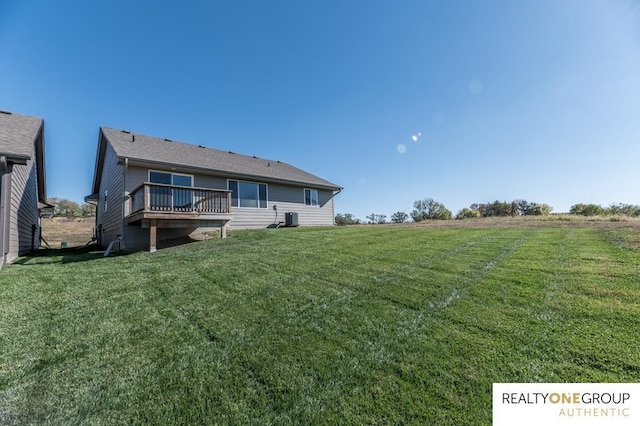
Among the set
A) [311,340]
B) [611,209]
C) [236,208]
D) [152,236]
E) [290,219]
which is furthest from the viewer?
[611,209]

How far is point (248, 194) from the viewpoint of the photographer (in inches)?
478

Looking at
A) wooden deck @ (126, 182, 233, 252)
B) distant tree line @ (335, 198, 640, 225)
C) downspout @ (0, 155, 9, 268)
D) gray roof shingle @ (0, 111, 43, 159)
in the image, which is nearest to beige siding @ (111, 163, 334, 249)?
wooden deck @ (126, 182, 233, 252)

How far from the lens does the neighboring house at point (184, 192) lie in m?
8.49

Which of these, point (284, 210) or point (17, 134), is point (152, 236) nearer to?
point (17, 134)

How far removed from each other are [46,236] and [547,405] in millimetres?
25632

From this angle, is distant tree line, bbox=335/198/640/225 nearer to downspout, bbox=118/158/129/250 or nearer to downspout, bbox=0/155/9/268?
downspout, bbox=118/158/129/250

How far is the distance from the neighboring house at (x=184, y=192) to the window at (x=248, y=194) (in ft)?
0.15

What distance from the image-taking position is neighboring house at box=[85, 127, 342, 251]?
8.49 m

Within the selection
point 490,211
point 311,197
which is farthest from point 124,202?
point 490,211

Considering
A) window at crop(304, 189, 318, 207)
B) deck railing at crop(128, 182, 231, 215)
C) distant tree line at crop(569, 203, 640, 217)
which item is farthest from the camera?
distant tree line at crop(569, 203, 640, 217)

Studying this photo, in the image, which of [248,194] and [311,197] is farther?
[311,197]

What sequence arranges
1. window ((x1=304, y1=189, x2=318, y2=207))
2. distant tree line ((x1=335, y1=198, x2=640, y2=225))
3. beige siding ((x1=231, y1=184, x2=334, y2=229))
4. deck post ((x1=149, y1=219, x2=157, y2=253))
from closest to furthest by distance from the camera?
deck post ((x1=149, y1=219, x2=157, y2=253)) → beige siding ((x1=231, y1=184, x2=334, y2=229)) → window ((x1=304, y1=189, x2=318, y2=207)) → distant tree line ((x1=335, y1=198, x2=640, y2=225))

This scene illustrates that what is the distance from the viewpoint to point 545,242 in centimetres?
680

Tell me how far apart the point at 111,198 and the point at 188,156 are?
12.6ft
